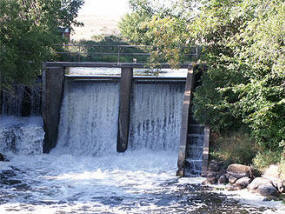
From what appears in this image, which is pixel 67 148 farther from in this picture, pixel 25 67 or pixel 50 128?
pixel 25 67

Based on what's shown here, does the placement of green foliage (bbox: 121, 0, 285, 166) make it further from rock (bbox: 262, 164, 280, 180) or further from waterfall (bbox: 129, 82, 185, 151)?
waterfall (bbox: 129, 82, 185, 151)

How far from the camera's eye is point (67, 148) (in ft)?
63.8

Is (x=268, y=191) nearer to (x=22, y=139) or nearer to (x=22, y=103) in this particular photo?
(x=22, y=139)

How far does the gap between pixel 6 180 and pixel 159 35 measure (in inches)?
305

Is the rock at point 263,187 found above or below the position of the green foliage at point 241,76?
below

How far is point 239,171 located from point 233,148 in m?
1.33

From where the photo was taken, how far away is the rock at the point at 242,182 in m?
12.9

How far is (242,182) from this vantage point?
42.4 ft

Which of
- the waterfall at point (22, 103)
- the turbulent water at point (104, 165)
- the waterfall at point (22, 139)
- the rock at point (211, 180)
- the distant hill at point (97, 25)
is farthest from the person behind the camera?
the distant hill at point (97, 25)

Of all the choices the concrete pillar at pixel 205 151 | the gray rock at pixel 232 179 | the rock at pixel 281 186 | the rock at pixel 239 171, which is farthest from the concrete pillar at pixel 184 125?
the rock at pixel 281 186

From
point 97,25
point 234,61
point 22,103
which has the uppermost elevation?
point 97,25

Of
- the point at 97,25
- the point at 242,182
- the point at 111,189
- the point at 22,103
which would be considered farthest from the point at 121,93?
the point at 97,25

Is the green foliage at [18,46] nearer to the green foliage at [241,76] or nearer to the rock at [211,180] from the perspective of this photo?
the green foliage at [241,76]

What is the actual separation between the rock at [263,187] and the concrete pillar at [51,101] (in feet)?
33.2
